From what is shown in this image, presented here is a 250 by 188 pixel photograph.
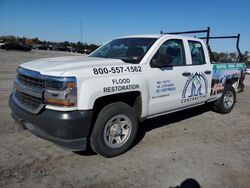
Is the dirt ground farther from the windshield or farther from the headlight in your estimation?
the windshield

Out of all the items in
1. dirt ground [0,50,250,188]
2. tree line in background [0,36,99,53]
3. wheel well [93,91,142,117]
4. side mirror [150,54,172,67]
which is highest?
tree line in background [0,36,99,53]

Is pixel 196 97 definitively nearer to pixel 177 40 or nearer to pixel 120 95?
pixel 177 40

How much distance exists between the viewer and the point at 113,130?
156 inches

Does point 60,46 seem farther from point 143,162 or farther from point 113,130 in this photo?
point 143,162

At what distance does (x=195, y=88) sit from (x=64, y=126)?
3084 mm

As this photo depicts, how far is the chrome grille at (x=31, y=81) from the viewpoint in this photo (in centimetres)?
347

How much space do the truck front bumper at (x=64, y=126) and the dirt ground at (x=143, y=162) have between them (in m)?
0.43

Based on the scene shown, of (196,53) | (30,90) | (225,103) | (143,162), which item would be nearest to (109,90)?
(30,90)

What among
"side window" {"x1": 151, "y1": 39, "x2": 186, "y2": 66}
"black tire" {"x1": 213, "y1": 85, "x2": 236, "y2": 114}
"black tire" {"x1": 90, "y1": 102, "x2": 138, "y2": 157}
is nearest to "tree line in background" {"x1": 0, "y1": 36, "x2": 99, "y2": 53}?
"black tire" {"x1": 213, "y1": 85, "x2": 236, "y2": 114}

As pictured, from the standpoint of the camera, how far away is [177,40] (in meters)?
5.10

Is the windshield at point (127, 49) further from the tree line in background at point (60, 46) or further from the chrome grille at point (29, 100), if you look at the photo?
the tree line in background at point (60, 46)

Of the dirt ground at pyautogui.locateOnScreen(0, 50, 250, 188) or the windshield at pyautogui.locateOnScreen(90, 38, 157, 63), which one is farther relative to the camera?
the windshield at pyautogui.locateOnScreen(90, 38, 157, 63)

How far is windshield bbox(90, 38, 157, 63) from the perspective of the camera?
4516mm

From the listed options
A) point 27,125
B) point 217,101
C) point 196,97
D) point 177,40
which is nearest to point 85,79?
point 27,125
